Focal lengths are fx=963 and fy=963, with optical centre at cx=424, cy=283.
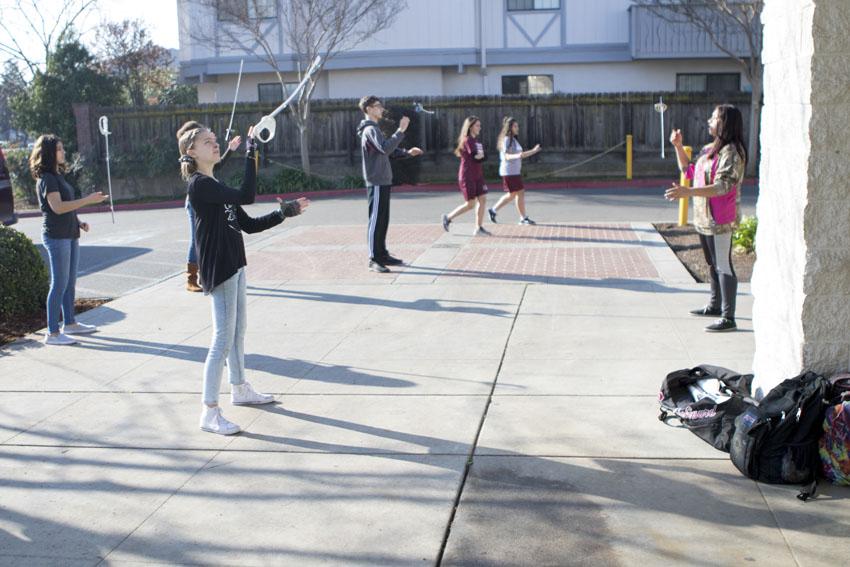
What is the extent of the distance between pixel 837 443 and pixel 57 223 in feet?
21.0

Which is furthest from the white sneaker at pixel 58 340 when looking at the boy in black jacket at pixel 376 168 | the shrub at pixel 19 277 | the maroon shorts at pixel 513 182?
the maroon shorts at pixel 513 182

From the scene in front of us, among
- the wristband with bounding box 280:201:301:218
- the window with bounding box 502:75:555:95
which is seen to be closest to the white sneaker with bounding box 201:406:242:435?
the wristband with bounding box 280:201:301:218

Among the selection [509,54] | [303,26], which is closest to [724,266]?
[303,26]

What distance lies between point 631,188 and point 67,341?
616 inches

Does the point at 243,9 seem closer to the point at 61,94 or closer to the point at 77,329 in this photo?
the point at 61,94

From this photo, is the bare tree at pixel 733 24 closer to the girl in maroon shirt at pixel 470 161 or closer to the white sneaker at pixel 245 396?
the girl in maroon shirt at pixel 470 161

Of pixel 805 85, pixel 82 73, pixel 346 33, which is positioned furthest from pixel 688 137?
pixel 805 85

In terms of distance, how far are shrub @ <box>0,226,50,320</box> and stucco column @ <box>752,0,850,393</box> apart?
23.4 feet

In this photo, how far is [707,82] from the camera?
87.1 feet

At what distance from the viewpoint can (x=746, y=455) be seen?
4785 mm

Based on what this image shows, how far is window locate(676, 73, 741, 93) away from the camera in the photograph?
26453 mm

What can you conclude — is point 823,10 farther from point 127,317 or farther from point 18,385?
point 127,317

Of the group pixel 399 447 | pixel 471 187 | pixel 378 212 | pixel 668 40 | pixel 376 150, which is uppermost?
pixel 668 40

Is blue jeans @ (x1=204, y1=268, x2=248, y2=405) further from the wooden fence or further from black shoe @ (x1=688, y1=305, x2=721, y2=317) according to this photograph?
the wooden fence
